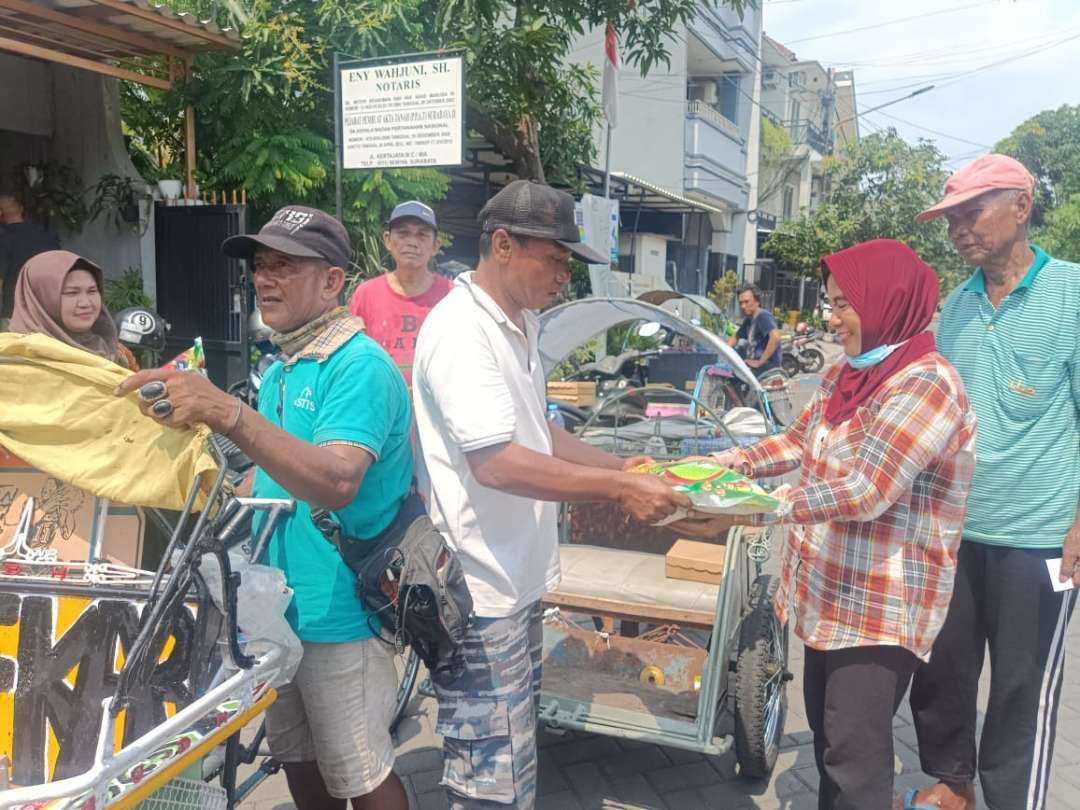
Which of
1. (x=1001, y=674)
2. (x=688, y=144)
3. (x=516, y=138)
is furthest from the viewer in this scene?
(x=688, y=144)

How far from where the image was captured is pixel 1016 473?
8.82ft

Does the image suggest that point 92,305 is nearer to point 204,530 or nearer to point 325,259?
point 325,259

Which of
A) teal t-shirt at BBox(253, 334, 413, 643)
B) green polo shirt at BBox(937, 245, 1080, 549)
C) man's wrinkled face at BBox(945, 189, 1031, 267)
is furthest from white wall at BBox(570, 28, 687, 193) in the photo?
teal t-shirt at BBox(253, 334, 413, 643)

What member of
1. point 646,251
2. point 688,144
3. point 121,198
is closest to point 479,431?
point 121,198

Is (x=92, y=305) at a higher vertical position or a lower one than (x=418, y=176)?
lower

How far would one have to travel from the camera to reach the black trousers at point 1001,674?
2.69 m

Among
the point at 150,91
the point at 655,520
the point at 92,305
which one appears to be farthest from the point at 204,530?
the point at 150,91

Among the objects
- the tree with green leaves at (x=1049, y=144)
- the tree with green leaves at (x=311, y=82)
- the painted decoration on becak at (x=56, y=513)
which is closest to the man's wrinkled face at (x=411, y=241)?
the painted decoration on becak at (x=56, y=513)

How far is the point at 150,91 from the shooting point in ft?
30.9

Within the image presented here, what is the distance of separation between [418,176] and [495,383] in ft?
22.6

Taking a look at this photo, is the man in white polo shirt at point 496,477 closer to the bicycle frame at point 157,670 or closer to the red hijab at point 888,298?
the bicycle frame at point 157,670

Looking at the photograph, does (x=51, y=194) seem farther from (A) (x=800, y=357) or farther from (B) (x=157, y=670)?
(A) (x=800, y=357)

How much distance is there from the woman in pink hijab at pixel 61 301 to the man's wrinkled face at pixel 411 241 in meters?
1.89

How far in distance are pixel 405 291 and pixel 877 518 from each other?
10.2 ft
